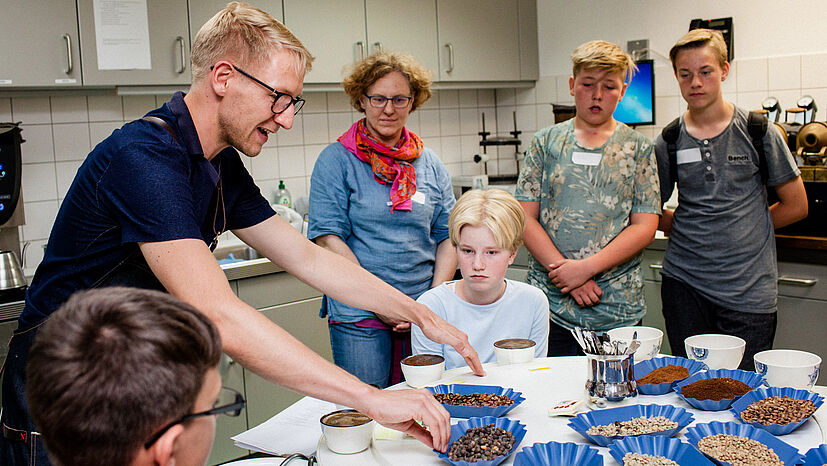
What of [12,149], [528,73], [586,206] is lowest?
[586,206]

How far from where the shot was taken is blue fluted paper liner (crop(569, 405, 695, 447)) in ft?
4.33

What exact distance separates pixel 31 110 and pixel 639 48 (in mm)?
3013

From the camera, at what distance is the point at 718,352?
5.32 ft

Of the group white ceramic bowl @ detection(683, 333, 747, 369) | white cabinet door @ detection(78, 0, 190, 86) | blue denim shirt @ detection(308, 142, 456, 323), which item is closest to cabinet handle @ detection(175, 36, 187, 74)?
white cabinet door @ detection(78, 0, 190, 86)

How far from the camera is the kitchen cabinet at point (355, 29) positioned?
3543 millimetres

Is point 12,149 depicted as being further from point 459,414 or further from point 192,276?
point 459,414

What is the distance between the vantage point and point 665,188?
2650 mm

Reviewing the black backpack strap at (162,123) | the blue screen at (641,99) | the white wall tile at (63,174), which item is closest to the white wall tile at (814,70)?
the blue screen at (641,99)

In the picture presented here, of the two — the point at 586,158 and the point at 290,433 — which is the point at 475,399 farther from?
the point at 586,158

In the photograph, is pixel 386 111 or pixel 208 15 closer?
pixel 386 111

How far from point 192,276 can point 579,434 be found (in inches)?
29.4

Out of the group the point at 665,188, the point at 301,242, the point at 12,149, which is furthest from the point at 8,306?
the point at 665,188

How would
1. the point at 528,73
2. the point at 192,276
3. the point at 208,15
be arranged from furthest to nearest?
the point at 528,73, the point at 208,15, the point at 192,276

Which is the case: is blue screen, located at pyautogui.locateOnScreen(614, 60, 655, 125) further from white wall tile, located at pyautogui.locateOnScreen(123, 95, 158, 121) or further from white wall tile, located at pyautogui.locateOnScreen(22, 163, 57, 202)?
white wall tile, located at pyautogui.locateOnScreen(22, 163, 57, 202)
